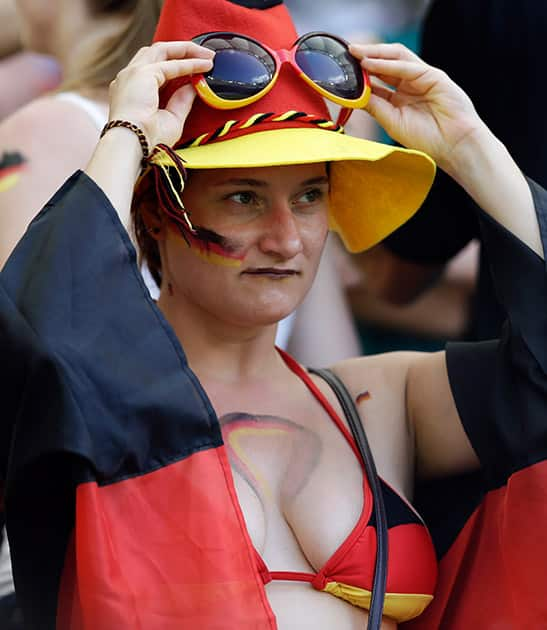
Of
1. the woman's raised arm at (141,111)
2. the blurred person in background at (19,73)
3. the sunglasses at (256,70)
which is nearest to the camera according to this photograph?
the woman's raised arm at (141,111)

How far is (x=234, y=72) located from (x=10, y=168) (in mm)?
707

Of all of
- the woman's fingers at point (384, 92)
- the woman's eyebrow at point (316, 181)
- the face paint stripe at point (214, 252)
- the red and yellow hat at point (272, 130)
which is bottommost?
the face paint stripe at point (214, 252)

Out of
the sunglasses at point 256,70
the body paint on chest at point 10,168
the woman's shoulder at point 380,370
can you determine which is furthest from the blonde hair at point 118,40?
the woman's shoulder at point 380,370

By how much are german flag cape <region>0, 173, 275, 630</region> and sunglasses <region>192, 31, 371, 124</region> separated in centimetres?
27

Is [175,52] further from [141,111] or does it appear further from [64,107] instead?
[64,107]

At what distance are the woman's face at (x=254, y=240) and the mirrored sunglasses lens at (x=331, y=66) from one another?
132mm

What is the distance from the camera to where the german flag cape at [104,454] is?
1.58 meters

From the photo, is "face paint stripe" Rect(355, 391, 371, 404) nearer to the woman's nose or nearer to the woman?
the woman

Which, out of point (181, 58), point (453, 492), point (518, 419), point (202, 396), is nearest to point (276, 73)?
point (181, 58)

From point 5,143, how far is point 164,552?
3.55 ft

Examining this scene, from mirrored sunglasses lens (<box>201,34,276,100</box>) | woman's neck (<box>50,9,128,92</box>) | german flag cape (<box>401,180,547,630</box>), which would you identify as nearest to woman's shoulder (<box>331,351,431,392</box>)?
german flag cape (<box>401,180,547,630</box>)

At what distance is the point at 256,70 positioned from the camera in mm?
1830

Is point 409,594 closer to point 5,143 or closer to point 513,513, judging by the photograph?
point 513,513

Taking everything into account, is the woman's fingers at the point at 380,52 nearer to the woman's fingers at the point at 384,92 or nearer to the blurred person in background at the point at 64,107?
the woman's fingers at the point at 384,92
